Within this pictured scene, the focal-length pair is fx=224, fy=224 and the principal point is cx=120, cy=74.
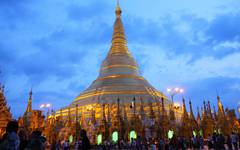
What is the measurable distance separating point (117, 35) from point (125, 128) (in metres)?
33.1

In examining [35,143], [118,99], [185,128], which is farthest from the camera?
[185,128]

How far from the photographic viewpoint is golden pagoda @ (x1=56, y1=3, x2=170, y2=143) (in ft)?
122

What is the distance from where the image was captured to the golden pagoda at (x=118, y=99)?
3722cm

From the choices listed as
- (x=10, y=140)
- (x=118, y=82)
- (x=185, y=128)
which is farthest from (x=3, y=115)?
(x=118, y=82)

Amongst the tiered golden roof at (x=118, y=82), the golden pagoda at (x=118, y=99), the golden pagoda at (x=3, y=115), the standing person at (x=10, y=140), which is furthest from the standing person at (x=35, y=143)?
the tiered golden roof at (x=118, y=82)

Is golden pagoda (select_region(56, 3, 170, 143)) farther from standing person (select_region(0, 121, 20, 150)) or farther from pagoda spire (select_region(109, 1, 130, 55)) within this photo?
standing person (select_region(0, 121, 20, 150))

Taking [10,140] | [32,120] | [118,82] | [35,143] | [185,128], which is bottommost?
[185,128]

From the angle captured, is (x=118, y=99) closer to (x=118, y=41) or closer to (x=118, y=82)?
(x=118, y=82)

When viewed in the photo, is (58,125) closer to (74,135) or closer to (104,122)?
(74,135)

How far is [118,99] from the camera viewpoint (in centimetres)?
3691

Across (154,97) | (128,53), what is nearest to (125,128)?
(154,97)

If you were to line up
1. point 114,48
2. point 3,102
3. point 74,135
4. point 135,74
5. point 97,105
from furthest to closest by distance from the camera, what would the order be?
point 114,48 → point 135,74 → point 97,105 → point 74,135 → point 3,102

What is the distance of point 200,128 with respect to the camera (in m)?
39.2

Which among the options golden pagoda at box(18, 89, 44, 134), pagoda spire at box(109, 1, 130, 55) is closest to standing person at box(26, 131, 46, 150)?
golden pagoda at box(18, 89, 44, 134)
